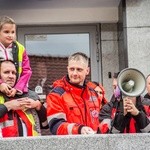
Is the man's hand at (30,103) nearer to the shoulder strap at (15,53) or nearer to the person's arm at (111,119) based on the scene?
the shoulder strap at (15,53)

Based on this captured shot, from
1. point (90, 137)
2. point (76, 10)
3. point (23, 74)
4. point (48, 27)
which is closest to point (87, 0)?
point (76, 10)

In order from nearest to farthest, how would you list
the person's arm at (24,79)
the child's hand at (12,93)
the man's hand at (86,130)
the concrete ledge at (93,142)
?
the concrete ledge at (93,142) < the man's hand at (86,130) < the child's hand at (12,93) < the person's arm at (24,79)

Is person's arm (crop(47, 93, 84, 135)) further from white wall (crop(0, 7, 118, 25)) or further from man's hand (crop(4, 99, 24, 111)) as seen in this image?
white wall (crop(0, 7, 118, 25))

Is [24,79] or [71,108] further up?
[24,79]

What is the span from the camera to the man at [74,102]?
160 inches

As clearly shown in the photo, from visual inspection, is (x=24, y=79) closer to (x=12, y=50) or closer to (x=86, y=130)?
(x=12, y=50)

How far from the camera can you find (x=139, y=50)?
755 centimetres

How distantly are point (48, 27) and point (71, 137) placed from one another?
17.9 feet

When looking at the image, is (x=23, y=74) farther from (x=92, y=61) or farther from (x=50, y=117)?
(x=92, y=61)

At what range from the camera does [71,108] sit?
4203 millimetres

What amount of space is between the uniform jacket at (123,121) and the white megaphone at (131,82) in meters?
0.11

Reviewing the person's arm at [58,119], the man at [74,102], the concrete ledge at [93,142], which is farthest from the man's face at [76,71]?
the concrete ledge at [93,142]

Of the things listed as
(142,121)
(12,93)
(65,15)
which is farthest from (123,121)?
(65,15)

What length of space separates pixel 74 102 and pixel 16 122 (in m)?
0.52
